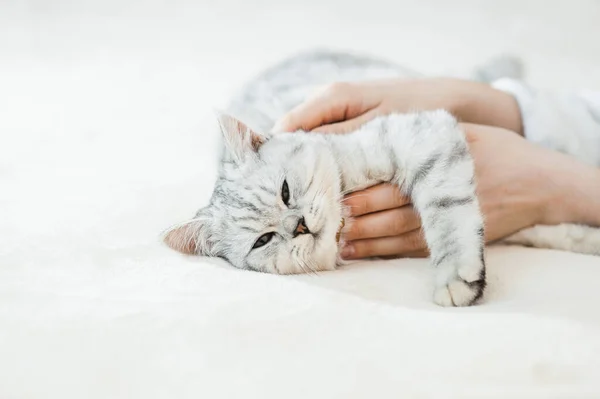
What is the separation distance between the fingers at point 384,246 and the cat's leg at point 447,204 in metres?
0.09

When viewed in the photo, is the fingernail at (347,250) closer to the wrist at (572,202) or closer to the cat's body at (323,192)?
the cat's body at (323,192)

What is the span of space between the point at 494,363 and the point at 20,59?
259 centimetres

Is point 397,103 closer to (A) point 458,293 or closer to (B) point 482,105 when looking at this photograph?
(B) point 482,105

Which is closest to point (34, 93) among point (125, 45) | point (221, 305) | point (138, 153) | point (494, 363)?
point (125, 45)

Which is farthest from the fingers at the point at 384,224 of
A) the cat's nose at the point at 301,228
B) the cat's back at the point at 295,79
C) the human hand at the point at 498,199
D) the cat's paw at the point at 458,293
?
the cat's back at the point at 295,79

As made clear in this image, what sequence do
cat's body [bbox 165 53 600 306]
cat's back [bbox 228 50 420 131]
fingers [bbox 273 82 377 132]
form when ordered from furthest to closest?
cat's back [bbox 228 50 420 131]
fingers [bbox 273 82 377 132]
cat's body [bbox 165 53 600 306]

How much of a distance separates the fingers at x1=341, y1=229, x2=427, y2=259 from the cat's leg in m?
0.09

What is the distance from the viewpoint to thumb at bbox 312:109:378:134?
1496mm

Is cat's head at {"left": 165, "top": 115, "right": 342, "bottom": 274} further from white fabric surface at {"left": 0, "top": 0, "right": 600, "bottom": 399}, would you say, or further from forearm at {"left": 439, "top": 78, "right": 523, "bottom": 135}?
forearm at {"left": 439, "top": 78, "right": 523, "bottom": 135}

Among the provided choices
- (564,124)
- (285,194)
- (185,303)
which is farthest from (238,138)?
(564,124)

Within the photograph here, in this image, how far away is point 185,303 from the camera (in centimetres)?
91

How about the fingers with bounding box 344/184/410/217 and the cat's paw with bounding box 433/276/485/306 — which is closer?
the cat's paw with bounding box 433/276/485/306

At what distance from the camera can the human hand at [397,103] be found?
151 centimetres

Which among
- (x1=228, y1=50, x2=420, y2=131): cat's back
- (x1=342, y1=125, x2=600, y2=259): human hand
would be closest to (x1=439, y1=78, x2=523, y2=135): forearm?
(x1=342, y1=125, x2=600, y2=259): human hand
